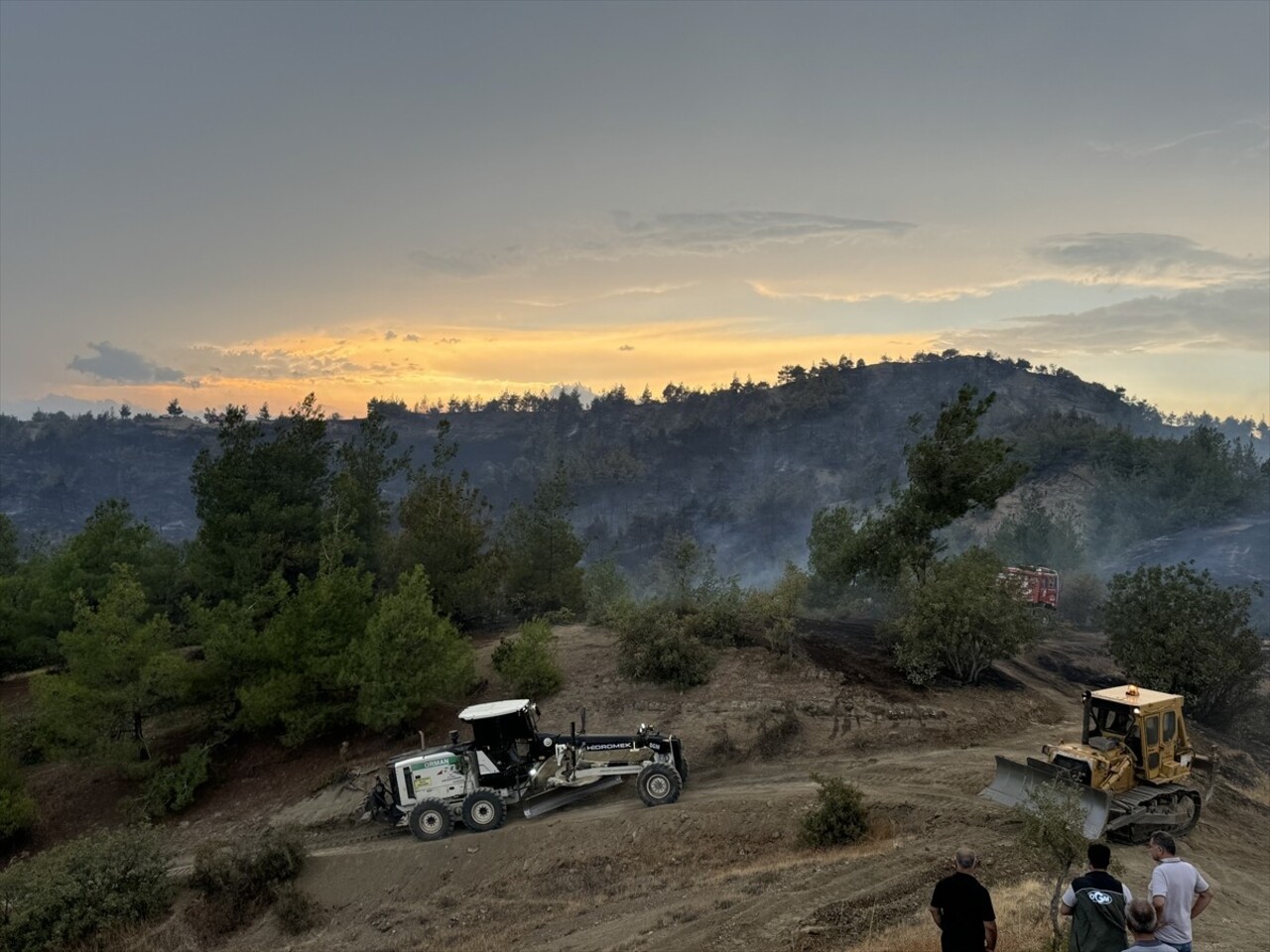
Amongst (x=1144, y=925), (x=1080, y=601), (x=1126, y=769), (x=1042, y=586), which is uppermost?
(x=1144, y=925)

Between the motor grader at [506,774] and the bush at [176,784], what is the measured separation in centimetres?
784

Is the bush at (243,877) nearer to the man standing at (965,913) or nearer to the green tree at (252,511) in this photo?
the man standing at (965,913)

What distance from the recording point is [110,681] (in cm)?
2247

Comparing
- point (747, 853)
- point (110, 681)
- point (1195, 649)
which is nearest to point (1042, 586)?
point (1195, 649)

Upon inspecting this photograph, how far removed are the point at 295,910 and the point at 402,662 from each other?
24.8 feet

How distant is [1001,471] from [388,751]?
2160 cm

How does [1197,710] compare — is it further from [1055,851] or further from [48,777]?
[48,777]

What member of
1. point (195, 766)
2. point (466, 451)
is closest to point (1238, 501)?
point (195, 766)

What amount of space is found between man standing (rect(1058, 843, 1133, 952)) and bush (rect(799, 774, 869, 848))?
23.7 ft

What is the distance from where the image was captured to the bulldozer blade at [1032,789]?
1341cm

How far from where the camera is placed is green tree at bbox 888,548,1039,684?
78.8ft

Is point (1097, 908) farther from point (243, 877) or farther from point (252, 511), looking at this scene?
point (252, 511)

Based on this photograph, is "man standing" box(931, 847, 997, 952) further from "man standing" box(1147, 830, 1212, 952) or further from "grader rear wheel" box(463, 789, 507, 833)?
"grader rear wheel" box(463, 789, 507, 833)

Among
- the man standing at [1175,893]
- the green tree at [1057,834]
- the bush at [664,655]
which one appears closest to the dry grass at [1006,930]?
the green tree at [1057,834]
